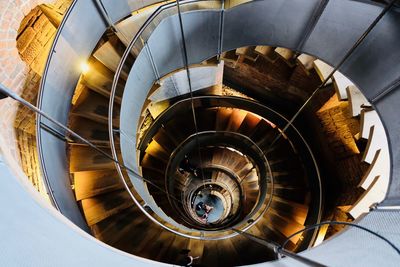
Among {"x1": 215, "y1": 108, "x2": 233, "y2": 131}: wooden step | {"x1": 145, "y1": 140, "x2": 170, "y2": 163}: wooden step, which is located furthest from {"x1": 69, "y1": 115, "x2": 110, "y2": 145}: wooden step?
{"x1": 215, "y1": 108, "x2": 233, "y2": 131}: wooden step

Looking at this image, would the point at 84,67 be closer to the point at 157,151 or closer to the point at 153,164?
the point at 157,151

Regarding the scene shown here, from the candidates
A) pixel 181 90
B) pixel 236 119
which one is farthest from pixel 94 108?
pixel 236 119

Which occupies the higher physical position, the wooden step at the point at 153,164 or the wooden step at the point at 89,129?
the wooden step at the point at 89,129

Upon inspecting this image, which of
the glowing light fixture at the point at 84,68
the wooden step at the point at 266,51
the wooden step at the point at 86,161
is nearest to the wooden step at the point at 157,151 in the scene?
the wooden step at the point at 86,161

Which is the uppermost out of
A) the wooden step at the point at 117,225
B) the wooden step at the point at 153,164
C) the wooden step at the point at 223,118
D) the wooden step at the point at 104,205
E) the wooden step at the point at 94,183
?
A: the wooden step at the point at 223,118

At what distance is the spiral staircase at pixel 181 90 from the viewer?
13.1ft

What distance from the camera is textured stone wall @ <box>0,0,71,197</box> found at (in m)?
3.43

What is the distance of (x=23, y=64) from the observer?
3.83 meters

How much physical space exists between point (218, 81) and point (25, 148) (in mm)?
4584

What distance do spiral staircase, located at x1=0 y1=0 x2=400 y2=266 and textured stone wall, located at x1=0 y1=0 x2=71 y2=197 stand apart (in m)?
0.38

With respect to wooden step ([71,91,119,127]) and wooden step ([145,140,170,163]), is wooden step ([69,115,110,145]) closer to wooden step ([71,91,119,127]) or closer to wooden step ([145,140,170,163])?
wooden step ([71,91,119,127])

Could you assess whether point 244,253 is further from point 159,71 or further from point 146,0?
point 146,0

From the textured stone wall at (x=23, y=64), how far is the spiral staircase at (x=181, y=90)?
0.38 metres

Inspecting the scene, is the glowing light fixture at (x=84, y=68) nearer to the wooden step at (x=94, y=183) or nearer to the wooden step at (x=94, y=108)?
the wooden step at (x=94, y=108)
